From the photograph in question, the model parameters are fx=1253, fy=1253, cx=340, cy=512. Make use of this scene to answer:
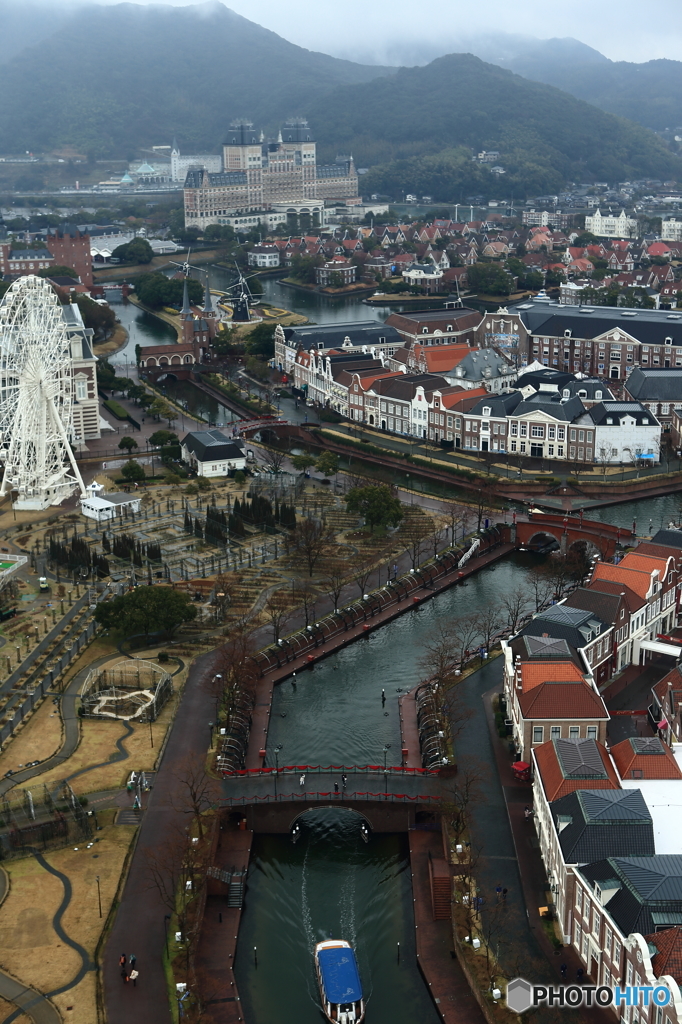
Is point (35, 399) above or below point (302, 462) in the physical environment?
above

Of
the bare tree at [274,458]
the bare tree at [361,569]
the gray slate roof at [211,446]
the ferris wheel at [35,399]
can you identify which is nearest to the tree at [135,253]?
the bare tree at [274,458]

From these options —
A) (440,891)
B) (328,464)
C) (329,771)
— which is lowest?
(440,891)

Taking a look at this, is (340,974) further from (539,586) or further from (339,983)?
(539,586)

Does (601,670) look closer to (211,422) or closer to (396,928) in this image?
(396,928)

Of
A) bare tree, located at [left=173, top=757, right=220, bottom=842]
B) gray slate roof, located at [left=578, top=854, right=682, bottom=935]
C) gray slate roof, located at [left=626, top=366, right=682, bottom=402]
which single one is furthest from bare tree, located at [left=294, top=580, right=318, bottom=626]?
gray slate roof, located at [left=626, top=366, right=682, bottom=402]

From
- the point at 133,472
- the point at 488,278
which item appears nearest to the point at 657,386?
the point at 133,472

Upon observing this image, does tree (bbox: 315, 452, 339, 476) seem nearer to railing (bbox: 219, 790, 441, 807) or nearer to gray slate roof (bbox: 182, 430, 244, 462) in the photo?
gray slate roof (bbox: 182, 430, 244, 462)
